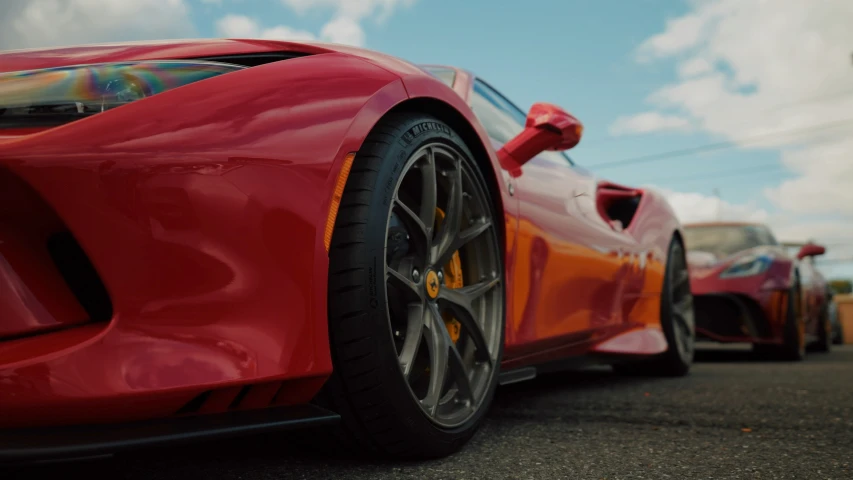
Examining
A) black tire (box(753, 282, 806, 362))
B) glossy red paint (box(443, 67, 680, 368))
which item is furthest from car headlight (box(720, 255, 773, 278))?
glossy red paint (box(443, 67, 680, 368))

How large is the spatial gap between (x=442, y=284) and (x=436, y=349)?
165 mm

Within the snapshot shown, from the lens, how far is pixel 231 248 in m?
1.38

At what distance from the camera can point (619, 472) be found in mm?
1717

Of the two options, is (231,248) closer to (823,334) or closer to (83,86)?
(83,86)

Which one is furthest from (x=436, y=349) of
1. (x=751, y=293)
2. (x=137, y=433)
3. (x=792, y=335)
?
(x=792, y=335)

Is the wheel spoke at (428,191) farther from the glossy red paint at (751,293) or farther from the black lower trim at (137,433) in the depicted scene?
the glossy red paint at (751,293)

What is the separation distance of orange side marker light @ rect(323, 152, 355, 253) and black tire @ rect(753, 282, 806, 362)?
5.28m

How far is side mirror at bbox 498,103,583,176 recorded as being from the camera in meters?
2.43

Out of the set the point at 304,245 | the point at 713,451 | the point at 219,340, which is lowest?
the point at 713,451

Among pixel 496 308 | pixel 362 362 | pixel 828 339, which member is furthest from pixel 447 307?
pixel 828 339

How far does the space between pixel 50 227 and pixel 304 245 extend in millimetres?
434

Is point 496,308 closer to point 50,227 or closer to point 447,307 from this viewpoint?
point 447,307

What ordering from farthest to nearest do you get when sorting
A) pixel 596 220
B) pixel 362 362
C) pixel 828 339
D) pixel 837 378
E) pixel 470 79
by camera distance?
1. pixel 828 339
2. pixel 837 378
3. pixel 596 220
4. pixel 470 79
5. pixel 362 362

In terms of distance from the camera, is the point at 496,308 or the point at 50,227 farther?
the point at 496,308
